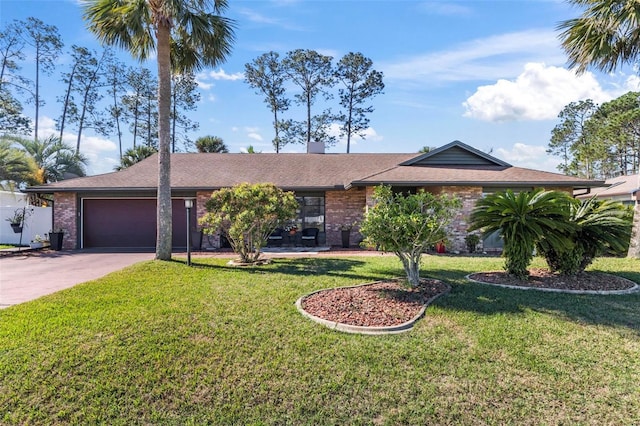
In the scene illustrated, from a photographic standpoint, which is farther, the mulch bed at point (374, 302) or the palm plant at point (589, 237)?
the palm plant at point (589, 237)

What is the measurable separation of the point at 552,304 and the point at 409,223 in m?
2.60

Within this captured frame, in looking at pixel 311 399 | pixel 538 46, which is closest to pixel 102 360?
pixel 311 399

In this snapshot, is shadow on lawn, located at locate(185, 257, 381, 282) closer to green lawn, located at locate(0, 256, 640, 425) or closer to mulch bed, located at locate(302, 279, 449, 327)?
mulch bed, located at locate(302, 279, 449, 327)

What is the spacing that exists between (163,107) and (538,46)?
11.1 metres

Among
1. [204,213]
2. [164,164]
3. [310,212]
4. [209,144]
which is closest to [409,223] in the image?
[164,164]

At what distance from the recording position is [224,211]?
9398mm

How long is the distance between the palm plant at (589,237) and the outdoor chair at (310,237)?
27.1 ft

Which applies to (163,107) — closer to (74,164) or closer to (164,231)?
(164,231)

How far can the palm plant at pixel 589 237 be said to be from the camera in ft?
22.9

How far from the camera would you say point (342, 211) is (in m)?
14.3

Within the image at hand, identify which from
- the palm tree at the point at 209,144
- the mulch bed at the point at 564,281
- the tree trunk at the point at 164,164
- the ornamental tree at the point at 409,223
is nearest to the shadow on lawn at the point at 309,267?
the tree trunk at the point at 164,164

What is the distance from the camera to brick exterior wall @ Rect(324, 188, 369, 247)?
14.2 m

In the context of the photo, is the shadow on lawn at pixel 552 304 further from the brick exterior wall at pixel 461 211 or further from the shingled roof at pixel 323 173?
the shingled roof at pixel 323 173

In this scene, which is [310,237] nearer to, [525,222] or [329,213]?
[329,213]
